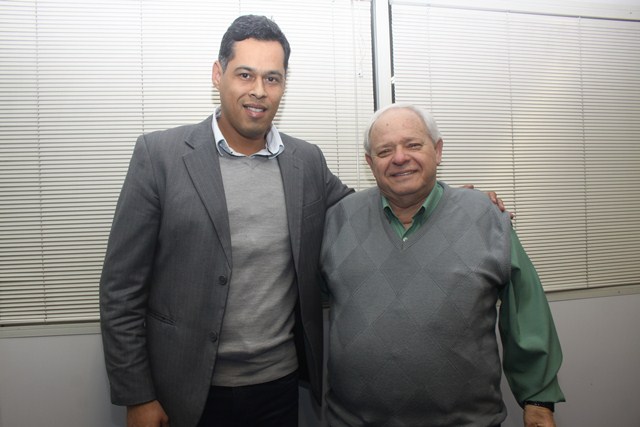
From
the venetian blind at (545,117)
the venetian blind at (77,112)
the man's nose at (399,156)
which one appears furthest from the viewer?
the venetian blind at (545,117)

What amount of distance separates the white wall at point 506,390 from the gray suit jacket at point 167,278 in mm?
642

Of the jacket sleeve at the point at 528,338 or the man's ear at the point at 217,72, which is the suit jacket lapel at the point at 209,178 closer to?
the man's ear at the point at 217,72

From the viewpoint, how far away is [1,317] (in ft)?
5.39

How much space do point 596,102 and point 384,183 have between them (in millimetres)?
1619

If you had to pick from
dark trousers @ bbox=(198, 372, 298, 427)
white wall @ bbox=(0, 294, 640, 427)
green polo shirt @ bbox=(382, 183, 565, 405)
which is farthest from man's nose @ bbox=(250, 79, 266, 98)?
white wall @ bbox=(0, 294, 640, 427)

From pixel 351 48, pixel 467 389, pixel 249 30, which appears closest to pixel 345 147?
pixel 351 48

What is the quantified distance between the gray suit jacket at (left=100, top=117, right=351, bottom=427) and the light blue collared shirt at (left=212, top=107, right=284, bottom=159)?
6 centimetres

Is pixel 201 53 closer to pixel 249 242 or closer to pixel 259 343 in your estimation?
pixel 249 242

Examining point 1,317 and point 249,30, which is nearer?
point 249,30

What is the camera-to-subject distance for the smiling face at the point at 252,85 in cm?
129

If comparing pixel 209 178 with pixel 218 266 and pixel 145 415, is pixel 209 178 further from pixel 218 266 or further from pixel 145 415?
pixel 145 415

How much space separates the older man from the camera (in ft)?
4.01

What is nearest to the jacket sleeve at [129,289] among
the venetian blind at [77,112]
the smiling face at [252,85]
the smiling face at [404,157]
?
the smiling face at [252,85]

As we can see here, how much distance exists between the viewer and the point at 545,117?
6.83 feet
